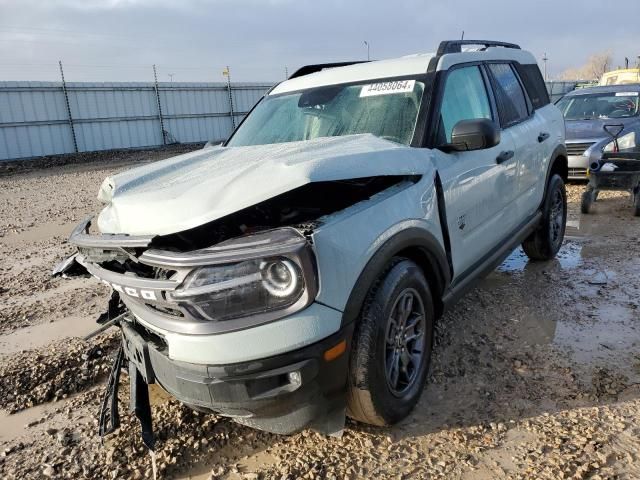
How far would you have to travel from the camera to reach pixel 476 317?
402 cm

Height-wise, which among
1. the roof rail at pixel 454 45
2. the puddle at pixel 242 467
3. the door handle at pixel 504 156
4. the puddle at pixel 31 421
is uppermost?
the roof rail at pixel 454 45

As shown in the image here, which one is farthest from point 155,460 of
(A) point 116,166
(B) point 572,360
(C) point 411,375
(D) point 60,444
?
(A) point 116,166

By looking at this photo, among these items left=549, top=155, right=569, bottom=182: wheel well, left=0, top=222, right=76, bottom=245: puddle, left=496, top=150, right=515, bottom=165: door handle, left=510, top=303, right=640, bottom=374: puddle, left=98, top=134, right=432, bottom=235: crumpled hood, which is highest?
left=98, top=134, right=432, bottom=235: crumpled hood

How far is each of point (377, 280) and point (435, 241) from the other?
1.90 feet

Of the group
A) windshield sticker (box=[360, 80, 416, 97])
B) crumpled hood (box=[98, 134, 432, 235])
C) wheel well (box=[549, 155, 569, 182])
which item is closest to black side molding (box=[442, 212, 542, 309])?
wheel well (box=[549, 155, 569, 182])

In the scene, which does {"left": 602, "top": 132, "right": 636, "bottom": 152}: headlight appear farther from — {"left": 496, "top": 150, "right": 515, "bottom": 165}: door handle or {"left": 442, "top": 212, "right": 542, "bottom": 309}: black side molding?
{"left": 496, "top": 150, "right": 515, "bottom": 165}: door handle

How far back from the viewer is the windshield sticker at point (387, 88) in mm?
3254

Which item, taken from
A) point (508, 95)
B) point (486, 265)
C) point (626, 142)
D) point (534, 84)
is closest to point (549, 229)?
point (534, 84)

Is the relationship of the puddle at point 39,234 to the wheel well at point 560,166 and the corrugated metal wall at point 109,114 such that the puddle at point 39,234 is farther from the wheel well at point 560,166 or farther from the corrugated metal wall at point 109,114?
the corrugated metal wall at point 109,114

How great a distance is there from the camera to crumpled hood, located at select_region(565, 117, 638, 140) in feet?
28.8

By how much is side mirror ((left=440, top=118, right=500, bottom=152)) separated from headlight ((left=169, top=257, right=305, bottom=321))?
4.75 ft

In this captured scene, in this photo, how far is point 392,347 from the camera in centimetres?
260

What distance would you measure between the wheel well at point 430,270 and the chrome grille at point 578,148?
704 cm

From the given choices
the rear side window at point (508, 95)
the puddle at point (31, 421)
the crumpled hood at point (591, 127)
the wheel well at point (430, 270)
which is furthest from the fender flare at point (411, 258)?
the crumpled hood at point (591, 127)
